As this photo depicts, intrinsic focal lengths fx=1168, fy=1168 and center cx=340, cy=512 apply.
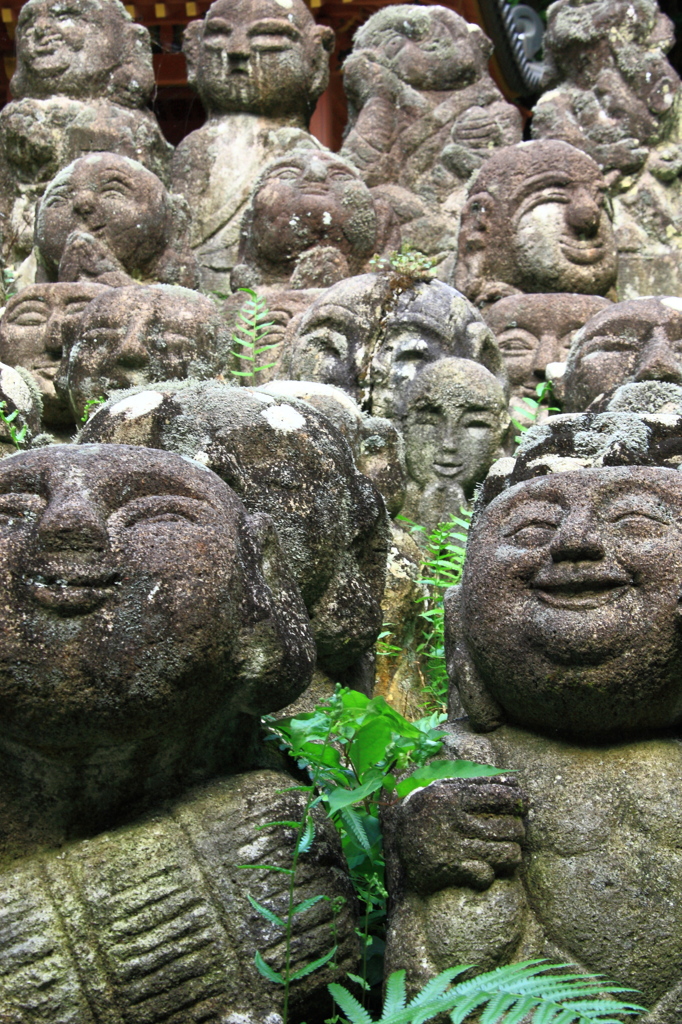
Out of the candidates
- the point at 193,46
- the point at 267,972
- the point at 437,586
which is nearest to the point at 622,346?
the point at 437,586

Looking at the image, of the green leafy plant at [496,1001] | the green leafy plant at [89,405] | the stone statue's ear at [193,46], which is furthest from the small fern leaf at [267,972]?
the stone statue's ear at [193,46]

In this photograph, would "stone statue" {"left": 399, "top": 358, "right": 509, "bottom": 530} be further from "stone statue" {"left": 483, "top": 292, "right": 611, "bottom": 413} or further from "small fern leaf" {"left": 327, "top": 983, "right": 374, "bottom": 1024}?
"small fern leaf" {"left": 327, "top": 983, "right": 374, "bottom": 1024}

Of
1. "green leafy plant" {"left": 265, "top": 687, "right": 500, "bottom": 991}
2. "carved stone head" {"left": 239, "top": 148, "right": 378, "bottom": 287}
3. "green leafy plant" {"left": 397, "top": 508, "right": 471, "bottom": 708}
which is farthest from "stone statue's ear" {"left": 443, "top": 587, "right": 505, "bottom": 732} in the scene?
"carved stone head" {"left": 239, "top": 148, "right": 378, "bottom": 287}

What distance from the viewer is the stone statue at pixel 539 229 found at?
812 cm

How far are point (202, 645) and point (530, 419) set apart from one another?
15.0ft

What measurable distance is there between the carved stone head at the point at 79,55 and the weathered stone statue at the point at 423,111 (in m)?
2.16

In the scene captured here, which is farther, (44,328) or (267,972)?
(44,328)

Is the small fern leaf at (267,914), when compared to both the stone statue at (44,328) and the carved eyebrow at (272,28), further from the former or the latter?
the carved eyebrow at (272,28)

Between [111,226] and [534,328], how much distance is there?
289cm

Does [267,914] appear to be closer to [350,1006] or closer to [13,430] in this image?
[350,1006]

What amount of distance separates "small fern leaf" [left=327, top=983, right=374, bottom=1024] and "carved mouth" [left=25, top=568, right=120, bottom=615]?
857 millimetres

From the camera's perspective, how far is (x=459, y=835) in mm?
2400

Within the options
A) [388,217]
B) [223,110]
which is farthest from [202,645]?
[223,110]

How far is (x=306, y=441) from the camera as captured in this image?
3328mm
